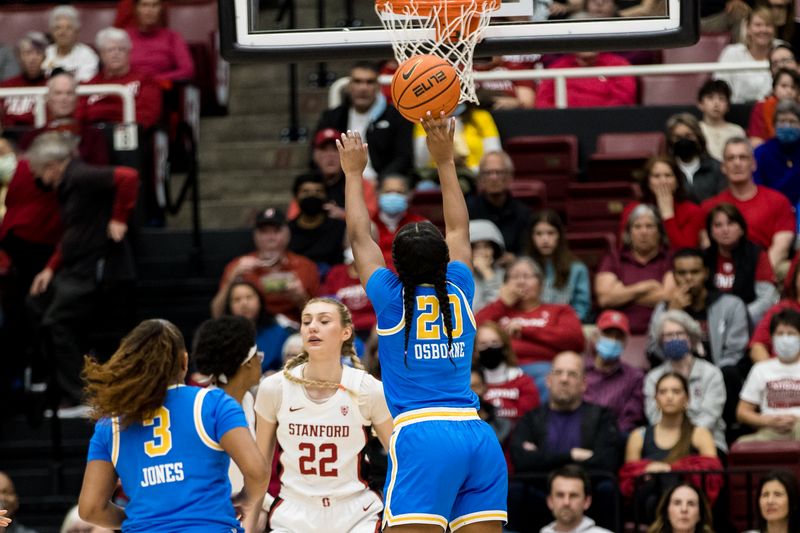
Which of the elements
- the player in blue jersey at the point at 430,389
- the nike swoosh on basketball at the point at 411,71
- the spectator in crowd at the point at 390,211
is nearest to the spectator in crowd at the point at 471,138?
the spectator in crowd at the point at 390,211

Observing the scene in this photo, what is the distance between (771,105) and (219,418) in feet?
23.8

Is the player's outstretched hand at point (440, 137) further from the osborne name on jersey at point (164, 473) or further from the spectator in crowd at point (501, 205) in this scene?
the spectator in crowd at point (501, 205)

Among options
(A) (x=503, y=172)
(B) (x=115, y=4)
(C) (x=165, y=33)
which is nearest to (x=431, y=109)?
(A) (x=503, y=172)

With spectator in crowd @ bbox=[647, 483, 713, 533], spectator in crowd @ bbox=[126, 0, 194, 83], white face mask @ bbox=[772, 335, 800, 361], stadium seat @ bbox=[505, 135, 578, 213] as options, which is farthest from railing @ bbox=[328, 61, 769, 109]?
spectator in crowd @ bbox=[647, 483, 713, 533]

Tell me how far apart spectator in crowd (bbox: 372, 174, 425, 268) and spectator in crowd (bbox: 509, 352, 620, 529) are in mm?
2096

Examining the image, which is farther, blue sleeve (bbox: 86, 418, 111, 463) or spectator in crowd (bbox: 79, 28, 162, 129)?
spectator in crowd (bbox: 79, 28, 162, 129)

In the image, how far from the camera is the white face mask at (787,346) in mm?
10367

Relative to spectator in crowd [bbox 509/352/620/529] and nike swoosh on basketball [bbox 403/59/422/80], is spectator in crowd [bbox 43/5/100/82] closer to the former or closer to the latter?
spectator in crowd [bbox 509/352/620/529]

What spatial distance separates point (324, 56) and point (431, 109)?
38.8 inches

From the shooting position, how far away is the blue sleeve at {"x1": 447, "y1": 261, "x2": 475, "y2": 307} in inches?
281

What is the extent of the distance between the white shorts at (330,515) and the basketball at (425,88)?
1856 mm

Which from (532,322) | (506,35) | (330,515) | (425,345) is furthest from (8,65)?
(425,345)

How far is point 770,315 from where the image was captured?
10.8 metres

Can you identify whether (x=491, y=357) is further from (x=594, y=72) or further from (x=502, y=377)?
(x=594, y=72)
